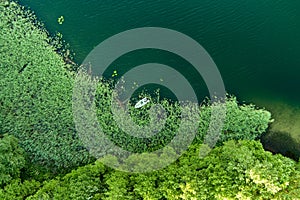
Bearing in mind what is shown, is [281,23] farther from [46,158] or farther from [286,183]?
[46,158]

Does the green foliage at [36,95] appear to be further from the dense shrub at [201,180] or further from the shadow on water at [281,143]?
the shadow on water at [281,143]

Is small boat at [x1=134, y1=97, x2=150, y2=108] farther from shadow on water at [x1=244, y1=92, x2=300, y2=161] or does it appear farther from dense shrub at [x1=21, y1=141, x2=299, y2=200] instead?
shadow on water at [x1=244, y1=92, x2=300, y2=161]

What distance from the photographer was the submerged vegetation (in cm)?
1113

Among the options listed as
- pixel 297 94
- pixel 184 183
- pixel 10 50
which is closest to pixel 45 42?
pixel 10 50

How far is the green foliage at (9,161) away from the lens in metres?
12.4

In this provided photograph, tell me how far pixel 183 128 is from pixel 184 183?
3.42 meters

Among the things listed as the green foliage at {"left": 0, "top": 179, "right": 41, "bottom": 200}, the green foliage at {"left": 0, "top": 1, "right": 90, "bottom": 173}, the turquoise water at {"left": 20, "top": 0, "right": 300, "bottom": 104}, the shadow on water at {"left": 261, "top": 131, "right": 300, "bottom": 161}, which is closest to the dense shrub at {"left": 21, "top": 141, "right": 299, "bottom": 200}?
the green foliage at {"left": 0, "top": 179, "right": 41, "bottom": 200}

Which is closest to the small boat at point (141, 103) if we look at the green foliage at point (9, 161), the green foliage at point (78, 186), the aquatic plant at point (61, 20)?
the green foliage at point (78, 186)

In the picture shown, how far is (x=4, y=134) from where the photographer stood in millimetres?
14203

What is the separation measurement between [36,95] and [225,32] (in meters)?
8.20

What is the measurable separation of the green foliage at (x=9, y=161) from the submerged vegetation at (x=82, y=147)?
0.03m

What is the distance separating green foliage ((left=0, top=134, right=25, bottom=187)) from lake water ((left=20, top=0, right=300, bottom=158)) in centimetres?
474

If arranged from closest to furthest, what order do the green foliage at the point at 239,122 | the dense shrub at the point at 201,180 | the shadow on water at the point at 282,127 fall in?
the dense shrub at the point at 201,180 → the green foliage at the point at 239,122 → the shadow on water at the point at 282,127

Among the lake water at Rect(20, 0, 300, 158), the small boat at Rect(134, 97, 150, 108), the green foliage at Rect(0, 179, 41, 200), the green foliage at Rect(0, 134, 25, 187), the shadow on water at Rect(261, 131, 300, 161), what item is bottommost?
the green foliage at Rect(0, 179, 41, 200)
